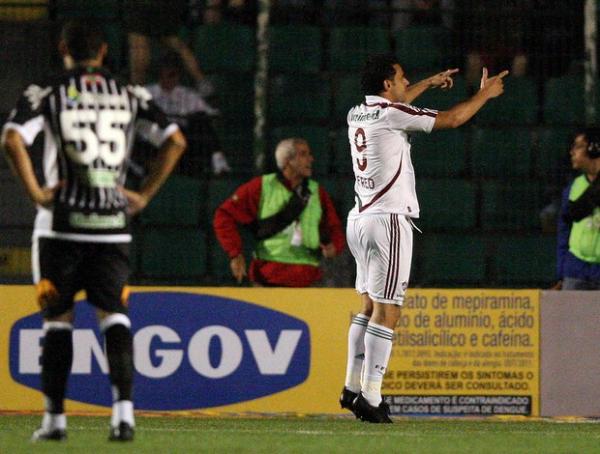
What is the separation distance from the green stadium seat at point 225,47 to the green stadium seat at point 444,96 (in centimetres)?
130

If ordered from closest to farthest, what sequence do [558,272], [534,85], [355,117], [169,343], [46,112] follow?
1. [46,112]
2. [355,117]
3. [169,343]
4. [558,272]
5. [534,85]

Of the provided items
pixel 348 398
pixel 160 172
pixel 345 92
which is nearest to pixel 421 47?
pixel 345 92

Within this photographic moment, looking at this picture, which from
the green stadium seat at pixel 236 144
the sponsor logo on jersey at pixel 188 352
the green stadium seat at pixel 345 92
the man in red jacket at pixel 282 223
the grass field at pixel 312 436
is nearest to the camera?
the grass field at pixel 312 436

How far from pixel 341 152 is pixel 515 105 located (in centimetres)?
155

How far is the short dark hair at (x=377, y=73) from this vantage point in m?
8.58

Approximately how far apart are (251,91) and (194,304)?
7.97 ft

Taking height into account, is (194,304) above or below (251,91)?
below

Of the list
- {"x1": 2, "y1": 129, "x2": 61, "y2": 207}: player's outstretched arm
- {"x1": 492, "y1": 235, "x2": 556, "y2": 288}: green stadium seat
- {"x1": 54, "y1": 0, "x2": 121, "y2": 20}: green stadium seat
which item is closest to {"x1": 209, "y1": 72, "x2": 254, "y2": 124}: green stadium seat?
{"x1": 54, "y1": 0, "x2": 121, "y2": 20}: green stadium seat

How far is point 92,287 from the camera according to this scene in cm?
634

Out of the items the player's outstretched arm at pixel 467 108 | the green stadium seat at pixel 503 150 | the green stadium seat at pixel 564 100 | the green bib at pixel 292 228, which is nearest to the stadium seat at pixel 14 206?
the green bib at pixel 292 228

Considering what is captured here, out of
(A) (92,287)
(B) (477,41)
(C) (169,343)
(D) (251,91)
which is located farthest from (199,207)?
(A) (92,287)

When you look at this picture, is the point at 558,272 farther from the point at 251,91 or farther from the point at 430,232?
the point at 251,91

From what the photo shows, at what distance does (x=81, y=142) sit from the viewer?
626 cm

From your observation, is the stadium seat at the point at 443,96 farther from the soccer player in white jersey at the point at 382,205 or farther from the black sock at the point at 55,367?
the black sock at the point at 55,367
